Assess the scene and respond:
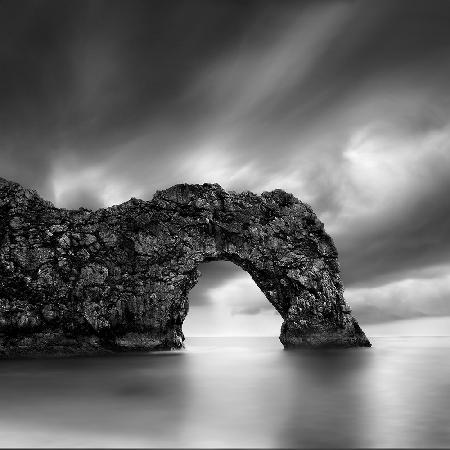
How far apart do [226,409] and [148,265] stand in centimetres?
3419

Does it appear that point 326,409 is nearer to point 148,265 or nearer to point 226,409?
point 226,409

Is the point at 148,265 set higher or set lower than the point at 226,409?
higher

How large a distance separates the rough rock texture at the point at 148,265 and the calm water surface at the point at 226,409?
694 inches

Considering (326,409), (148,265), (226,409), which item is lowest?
(326,409)

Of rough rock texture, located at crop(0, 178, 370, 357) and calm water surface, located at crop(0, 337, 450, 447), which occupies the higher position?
rough rock texture, located at crop(0, 178, 370, 357)

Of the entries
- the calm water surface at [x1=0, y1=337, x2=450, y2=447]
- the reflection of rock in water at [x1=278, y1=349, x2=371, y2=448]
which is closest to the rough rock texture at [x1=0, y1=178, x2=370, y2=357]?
Answer: the calm water surface at [x1=0, y1=337, x2=450, y2=447]

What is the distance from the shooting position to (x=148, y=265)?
48.4 m

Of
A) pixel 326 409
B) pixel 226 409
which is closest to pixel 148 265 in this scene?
pixel 226 409

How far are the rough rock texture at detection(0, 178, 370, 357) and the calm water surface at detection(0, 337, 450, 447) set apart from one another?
1764 cm

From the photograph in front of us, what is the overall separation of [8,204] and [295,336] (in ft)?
112

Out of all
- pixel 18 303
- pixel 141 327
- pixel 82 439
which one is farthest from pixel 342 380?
pixel 18 303

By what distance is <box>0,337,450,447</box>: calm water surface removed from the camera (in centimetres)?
1107

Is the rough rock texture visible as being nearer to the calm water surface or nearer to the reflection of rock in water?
the calm water surface

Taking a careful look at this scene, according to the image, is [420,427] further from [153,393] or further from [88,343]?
[88,343]
